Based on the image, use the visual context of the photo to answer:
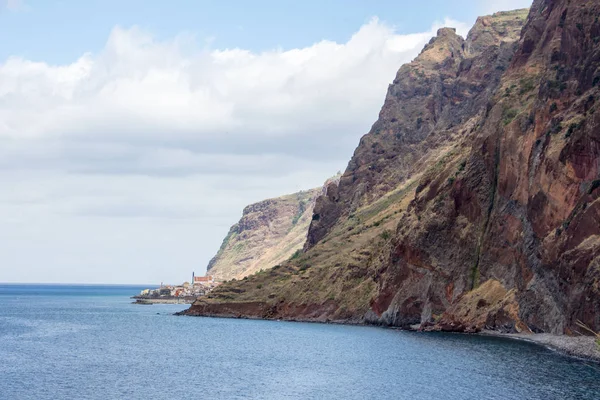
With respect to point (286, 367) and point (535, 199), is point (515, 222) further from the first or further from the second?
point (286, 367)

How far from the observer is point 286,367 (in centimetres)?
10575

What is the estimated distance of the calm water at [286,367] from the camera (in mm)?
82562

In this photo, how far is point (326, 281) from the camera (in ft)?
632

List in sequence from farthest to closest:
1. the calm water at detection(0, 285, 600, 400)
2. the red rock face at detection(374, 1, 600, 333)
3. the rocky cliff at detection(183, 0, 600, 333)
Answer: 1. the rocky cliff at detection(183, 0, 600, 333)
2. the red rock face at detection(374, 1, 600, 333)
3. the calm water at detection(0, 285, 600, 400)

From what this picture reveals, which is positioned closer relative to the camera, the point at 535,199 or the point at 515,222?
the point at 535,199

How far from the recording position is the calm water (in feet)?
271

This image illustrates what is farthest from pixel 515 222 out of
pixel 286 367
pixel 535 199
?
pixel 286 367

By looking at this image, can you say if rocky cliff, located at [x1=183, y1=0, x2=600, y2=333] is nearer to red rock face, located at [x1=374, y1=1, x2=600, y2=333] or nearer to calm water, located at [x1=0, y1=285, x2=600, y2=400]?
red rock face, located at [x1=374, y1=1, x2=600, y2=333]

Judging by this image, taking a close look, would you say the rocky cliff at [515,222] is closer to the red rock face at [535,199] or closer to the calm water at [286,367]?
the red rock face at [535,199]

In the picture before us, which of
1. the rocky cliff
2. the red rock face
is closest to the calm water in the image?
the rocky cliff

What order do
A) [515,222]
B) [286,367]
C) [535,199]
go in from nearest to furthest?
[286,367], [535,199], [515,222]

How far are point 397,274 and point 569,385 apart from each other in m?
83.2

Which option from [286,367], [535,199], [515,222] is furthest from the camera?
[515,222]

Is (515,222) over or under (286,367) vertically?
over
